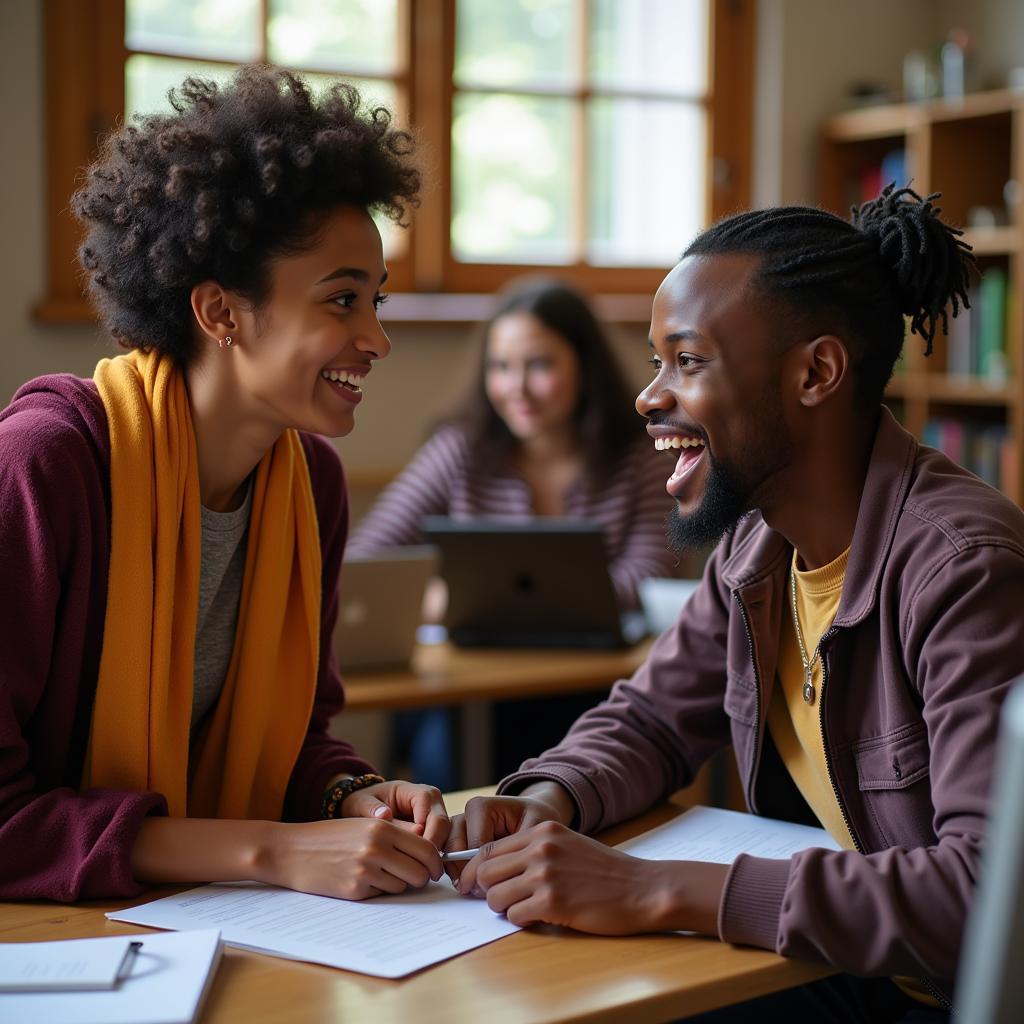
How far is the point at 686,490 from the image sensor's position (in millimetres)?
1476

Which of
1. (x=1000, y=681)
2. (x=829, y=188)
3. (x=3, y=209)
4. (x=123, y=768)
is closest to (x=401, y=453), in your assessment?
(x=3, y=209)

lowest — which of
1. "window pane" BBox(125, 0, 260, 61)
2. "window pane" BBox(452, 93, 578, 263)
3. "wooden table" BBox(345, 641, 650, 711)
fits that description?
"wooden table" BBox(345, 641, 650, 711)

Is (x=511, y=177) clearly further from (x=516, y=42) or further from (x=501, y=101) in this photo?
(x=516, y=42)

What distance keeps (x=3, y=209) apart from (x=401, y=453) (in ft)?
3.88

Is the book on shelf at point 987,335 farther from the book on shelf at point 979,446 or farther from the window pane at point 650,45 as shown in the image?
the window pane at point 650,45

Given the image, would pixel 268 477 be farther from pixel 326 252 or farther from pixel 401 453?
pixel 401 453

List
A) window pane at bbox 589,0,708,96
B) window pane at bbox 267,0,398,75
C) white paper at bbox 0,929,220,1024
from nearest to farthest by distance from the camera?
white paper at bbox 0,929,220,1024 → window pane at bbox 267,0,398,75 → window pane at bbox 589,0,708,96

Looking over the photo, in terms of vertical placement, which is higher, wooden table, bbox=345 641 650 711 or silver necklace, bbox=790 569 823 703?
silver necklace, bbox=790 569 823 703

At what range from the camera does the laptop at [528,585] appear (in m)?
2.58

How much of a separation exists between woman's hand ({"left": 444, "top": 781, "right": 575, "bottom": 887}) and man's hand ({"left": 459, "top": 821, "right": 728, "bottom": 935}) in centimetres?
10

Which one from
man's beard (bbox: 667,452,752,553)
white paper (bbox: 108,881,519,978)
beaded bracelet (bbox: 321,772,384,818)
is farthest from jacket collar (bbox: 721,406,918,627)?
beaded bracelet (bbox: 321,772,384,818)

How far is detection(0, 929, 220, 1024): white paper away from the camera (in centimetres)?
102

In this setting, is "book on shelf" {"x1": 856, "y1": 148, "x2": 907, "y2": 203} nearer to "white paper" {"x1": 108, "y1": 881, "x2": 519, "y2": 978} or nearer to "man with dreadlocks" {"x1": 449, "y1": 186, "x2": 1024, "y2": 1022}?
"man with dreadlocks" {"x1": 449, "y1": 186, "x2": 1024, "y2": 1022}

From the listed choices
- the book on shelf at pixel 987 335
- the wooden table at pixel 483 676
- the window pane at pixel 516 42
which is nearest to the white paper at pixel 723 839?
the wooden table at pixel 483 676
